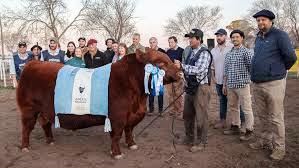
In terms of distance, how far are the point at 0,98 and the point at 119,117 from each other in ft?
28.4

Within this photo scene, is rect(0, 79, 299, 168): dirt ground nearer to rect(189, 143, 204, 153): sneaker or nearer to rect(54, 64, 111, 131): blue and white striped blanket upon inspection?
rect(189, 143, 204, 153): sneaker

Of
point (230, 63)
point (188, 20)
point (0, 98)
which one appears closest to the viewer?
point (230, 63)

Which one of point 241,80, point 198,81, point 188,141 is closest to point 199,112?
point 198,81

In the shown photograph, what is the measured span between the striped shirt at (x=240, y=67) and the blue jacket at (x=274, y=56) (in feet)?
2.39

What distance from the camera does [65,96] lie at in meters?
5.65

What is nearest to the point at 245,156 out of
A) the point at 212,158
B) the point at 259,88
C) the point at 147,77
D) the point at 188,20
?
the point at 212,158

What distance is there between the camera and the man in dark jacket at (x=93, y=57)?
25.4 ft

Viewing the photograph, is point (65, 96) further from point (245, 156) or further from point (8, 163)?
point (245, 156)

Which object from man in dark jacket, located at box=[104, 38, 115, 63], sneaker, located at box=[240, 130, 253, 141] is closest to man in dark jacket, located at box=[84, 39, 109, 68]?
man in dark jacket, located at box=[104, 38, 115, 63]

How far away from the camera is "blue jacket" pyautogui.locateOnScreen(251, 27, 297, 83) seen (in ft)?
17.1

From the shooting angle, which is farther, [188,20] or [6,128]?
[188,20]

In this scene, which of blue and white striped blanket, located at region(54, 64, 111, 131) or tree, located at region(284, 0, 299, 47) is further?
tree, located at region(284, 0, 299, 47)

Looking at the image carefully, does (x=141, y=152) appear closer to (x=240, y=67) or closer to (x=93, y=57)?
(x=240, y=67)

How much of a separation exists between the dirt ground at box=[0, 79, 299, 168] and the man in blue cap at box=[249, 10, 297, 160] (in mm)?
436
